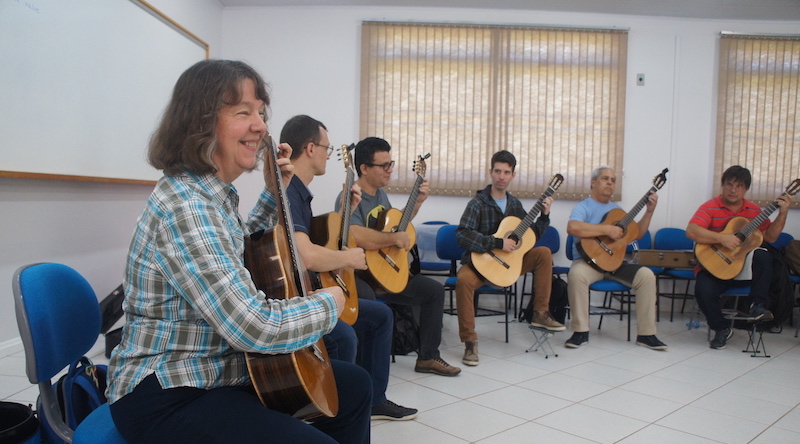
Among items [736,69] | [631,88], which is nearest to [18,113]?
[631,88]

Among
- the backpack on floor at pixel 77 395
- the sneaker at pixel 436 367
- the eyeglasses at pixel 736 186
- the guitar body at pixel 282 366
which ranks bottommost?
the sneaker at pixel 436 367

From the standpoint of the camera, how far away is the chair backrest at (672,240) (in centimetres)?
532

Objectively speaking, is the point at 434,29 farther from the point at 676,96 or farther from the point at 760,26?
the point at 760,26

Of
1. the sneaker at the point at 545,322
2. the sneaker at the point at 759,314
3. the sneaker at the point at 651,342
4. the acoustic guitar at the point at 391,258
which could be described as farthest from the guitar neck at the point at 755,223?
the acoustic guitar at the point at 391,258

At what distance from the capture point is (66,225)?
343cm

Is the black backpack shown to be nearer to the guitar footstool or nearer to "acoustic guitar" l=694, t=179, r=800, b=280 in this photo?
the guitar footstool

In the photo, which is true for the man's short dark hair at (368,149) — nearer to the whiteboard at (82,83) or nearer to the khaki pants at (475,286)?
the khaki pants at (475,286)

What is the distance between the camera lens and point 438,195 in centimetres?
555

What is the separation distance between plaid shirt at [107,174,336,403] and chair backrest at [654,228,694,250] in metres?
4.97

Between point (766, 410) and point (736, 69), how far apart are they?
3.99 metres

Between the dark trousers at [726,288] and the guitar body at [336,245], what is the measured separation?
3.06 m

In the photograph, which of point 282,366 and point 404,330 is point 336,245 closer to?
point 404,330

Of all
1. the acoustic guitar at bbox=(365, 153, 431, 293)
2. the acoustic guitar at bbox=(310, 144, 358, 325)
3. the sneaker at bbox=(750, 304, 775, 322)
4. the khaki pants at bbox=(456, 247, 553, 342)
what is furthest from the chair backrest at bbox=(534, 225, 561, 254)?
the acoustic guitar at bbox=(310, 144, 358, 325)

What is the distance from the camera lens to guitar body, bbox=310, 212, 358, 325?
8.13 feet
